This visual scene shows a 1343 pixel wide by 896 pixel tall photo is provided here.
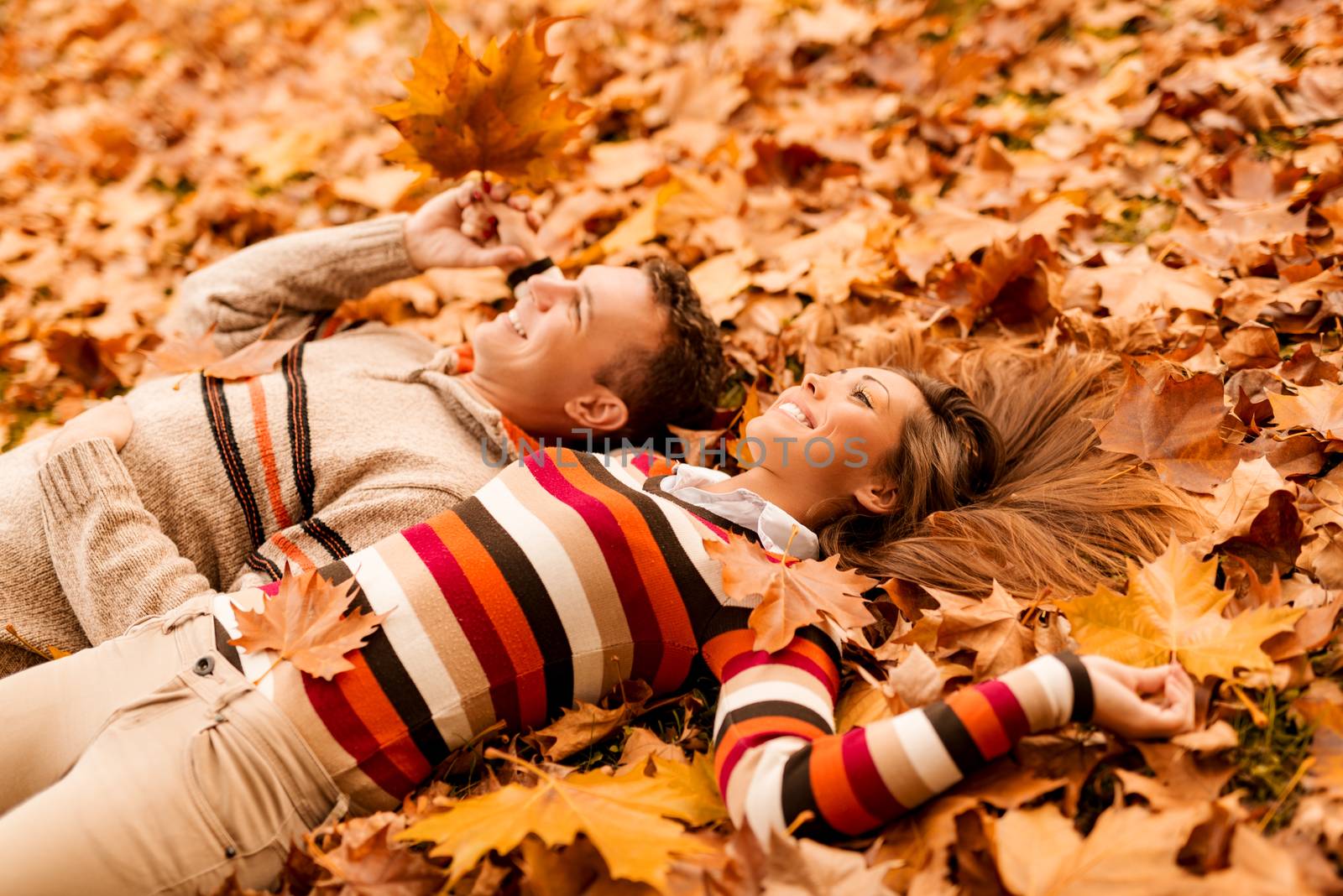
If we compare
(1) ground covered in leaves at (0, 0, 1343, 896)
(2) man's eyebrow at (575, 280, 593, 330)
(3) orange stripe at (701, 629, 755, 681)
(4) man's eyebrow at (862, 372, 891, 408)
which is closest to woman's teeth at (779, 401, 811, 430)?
(4) man's eyebrow at (862, 372, 891, 408)

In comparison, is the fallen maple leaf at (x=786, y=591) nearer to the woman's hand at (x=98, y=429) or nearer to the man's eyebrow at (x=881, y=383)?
the man's eyebrow at (x=881, y=383)

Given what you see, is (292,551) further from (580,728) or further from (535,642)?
(580,728)

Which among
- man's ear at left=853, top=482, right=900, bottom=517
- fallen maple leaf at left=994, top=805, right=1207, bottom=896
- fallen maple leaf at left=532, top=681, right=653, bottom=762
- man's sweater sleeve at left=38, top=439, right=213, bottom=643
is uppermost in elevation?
man's sweater sleeve at left=38, top=439, right=213, bottom=643

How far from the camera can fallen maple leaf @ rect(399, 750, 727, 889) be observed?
1.32m

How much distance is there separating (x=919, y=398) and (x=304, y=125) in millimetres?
3567

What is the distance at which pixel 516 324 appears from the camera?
2.46 m

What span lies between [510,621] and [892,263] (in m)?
1.68

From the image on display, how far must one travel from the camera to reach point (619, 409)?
246cm

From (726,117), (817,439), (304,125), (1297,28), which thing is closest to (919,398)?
(817,439)

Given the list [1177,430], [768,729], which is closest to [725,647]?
[768,729]

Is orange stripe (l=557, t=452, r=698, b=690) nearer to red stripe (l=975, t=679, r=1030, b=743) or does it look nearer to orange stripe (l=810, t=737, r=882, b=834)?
orange stripe (l=810, t=737, r=882, b=834)

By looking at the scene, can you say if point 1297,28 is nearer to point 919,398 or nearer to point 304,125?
point 919,398

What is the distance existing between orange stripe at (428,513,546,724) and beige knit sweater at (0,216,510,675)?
0.38 meters

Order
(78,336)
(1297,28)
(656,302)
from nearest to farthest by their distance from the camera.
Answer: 1. (656,302)
2. (78,336)
3. (1297,28)
